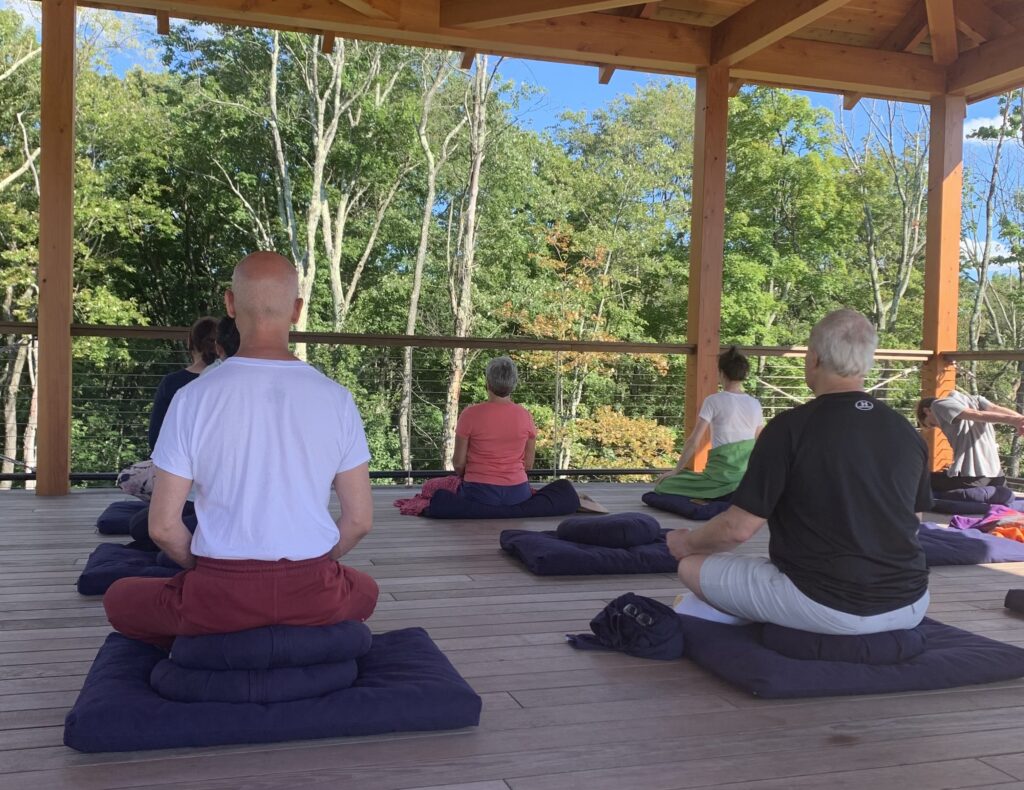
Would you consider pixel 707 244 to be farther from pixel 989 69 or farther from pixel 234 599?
pixel 234 599

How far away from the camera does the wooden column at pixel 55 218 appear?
5.13 metres

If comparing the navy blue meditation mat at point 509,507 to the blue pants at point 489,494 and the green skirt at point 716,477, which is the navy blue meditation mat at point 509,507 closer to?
the blue pants at point 489,494

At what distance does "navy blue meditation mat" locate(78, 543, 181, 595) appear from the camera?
307cm

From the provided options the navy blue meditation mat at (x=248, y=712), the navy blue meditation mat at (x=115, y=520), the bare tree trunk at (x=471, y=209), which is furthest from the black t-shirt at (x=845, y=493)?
the bare tree trunk at (x=471, y=209)

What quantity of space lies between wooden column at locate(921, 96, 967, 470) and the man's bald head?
18.3ft

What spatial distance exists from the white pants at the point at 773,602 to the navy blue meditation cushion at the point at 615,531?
1218 millimetres

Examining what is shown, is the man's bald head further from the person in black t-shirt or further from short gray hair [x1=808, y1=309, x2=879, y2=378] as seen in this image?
short gray hair [x1=808, y1=309, x2=879, y2=378]

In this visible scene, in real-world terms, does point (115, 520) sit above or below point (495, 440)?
below

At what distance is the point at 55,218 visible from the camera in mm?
5141

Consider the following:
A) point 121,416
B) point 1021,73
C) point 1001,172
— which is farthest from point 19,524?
point 1001,172

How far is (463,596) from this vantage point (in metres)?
3.18

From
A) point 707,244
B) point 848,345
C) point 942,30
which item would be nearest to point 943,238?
point 942,30

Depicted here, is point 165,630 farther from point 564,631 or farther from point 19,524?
point 19,524

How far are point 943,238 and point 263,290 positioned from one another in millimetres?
5837
